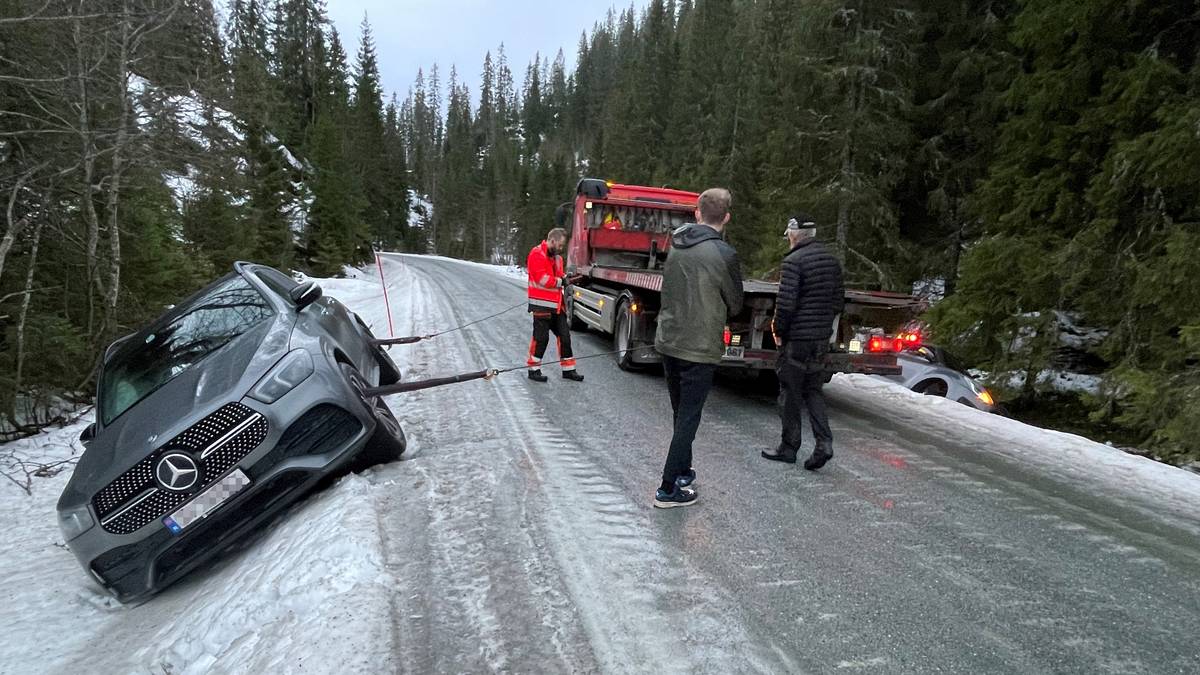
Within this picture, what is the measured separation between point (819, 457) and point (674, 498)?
4.64 ft

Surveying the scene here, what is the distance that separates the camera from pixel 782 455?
484cm

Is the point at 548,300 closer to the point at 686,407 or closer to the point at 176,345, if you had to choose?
the point at 686,407

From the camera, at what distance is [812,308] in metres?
4.48

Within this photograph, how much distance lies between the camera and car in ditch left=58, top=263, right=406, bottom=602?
3.22m

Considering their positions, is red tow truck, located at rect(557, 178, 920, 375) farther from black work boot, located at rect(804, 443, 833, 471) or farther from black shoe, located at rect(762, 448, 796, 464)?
black work boot, located at rect(804, 443, 833, 471)

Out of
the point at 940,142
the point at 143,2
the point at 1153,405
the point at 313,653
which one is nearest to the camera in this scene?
the point at 313,653

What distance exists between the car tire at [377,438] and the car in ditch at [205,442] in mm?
15

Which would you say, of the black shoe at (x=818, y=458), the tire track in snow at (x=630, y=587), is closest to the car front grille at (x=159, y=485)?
the tire track in snow at (x=630, y=587)

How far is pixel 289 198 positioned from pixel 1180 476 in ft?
95.1

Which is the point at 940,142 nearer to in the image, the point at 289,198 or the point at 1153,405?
the point at 1153,405

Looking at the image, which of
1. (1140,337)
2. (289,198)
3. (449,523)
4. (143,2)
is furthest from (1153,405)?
(289,198)

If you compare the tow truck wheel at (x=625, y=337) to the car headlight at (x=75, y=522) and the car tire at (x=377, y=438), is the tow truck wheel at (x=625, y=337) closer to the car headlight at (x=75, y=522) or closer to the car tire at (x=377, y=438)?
the car tire at (x=377, y=438)

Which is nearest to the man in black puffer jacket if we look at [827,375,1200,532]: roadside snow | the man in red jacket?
[827,375,1200,532]: roadside snow

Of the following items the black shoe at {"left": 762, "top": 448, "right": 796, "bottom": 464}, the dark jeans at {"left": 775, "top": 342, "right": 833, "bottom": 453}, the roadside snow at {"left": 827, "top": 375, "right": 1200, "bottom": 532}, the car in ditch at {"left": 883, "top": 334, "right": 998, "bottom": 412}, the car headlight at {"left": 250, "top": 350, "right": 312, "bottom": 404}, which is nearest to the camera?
the car headlight at {"left": 250, "top": 350, "right": 312, "bottom": 404}
